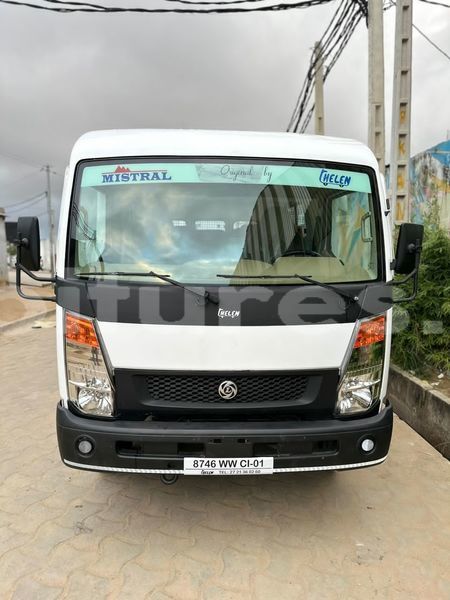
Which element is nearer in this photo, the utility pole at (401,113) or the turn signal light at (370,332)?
the turn signal light at (370,332)

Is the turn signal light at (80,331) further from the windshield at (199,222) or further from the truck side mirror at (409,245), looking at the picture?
the truck side mirror at (409,245)

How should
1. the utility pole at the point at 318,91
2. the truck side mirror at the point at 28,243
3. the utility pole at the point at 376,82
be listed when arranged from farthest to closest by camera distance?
the utility pole at the point at 318,91 < the utility pole at the point at 376,82 < the truck side mirror at the point at 28,243

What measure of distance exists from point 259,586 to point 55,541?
120 cm

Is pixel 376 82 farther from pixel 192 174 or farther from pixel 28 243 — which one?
pixel 28 243

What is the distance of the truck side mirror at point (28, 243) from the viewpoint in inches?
102

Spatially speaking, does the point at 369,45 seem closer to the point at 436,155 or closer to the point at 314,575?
the point at 436,155

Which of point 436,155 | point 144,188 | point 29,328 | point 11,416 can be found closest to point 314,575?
point 144,188

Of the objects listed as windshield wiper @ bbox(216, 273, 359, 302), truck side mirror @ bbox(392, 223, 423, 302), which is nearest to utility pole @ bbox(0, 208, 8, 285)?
windshield wiper @ bbox(216, 273, 359, 302)

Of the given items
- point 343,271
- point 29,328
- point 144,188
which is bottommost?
point 29,328

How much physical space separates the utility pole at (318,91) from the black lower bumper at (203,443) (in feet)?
39.5

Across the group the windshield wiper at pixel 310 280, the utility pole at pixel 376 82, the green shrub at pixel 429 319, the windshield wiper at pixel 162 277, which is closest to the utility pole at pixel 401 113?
the utility pole at pixel 376 82

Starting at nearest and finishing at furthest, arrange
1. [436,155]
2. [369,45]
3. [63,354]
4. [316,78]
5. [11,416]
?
[63,354] < [11,416] < [369,45] < [436,155] < [316,78]

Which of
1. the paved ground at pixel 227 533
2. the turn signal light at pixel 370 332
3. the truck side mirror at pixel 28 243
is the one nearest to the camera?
the paved ground at pixel 227 533

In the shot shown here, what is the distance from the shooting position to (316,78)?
41.8 feet
